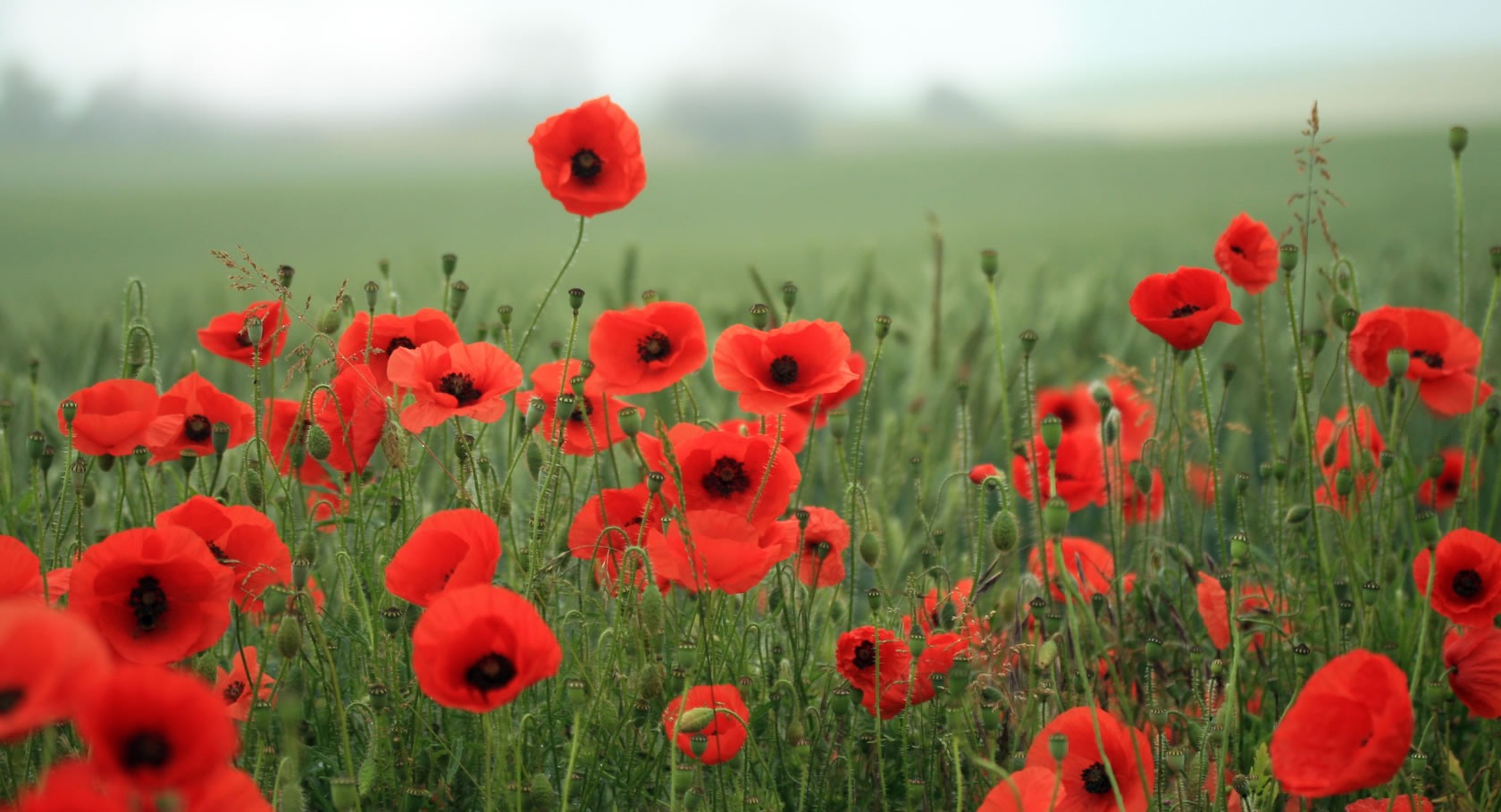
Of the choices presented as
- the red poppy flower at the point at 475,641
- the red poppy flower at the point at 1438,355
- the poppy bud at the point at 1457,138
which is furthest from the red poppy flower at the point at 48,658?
the poppy bud at the point at 1457,138

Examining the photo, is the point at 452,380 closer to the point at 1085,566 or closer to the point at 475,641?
the point at 475,641

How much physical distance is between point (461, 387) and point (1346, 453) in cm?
128

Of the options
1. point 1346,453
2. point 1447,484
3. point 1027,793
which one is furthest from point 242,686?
point 1447,484

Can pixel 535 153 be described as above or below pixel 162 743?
above

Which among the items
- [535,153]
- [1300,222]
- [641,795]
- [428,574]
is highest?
[535,153]

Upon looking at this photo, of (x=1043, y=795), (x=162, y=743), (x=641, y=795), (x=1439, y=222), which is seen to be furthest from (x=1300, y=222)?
(x=1439, y=222)

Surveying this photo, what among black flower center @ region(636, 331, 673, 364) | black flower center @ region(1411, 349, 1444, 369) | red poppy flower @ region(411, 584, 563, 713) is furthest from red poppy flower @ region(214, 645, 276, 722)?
black flower center @ region(1411, 349, 1444, 369)

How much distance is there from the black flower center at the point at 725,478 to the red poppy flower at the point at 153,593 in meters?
0.40

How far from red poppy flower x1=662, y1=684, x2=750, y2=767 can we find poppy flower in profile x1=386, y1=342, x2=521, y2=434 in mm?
271

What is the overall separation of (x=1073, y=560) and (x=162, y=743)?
107 cm

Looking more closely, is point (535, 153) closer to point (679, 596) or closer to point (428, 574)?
point (428, 574)

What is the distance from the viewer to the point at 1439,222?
175 inches

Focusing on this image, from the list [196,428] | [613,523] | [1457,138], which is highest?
[1457,138]

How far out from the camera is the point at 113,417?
104 centimetres
